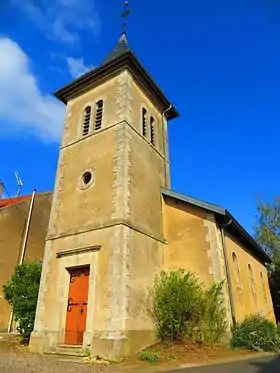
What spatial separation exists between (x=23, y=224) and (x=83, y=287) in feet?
25.3

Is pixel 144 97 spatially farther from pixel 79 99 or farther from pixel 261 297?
pixel 261 297

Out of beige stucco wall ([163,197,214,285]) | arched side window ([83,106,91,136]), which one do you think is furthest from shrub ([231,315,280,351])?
arched side window ([83,106,91,136])

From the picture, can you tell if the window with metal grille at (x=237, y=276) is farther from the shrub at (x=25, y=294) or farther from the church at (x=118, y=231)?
the shrub at (x=25, y=294)

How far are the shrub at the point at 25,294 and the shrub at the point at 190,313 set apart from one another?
4391 millimetres

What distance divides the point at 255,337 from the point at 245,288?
3.58 meters

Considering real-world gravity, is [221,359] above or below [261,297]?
below

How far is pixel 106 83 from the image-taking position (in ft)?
42.0

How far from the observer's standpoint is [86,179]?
1102 cm

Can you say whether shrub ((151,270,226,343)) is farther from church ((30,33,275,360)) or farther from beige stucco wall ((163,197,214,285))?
beige stucco wall ((163,197,214,285))

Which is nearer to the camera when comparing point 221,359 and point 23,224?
point 221,359

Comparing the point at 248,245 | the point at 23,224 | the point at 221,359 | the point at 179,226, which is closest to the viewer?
the point at 221,359

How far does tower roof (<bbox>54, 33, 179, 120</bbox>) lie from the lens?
12289mm

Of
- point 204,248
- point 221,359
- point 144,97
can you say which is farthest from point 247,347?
point 144,97

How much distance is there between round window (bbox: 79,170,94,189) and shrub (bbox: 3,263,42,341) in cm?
350
